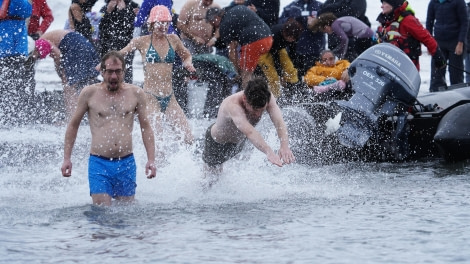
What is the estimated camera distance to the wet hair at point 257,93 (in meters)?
8.30

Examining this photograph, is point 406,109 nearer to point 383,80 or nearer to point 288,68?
point 383,80

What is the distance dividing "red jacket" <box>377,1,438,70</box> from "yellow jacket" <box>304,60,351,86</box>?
669 millimetres

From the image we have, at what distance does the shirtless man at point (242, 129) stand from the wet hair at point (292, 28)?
490 cm

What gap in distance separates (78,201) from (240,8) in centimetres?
572

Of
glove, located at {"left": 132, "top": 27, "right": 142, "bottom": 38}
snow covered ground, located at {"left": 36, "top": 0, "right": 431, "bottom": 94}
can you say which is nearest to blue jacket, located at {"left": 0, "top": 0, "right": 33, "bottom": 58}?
glove, located at {"left": 132, "top": 27, "right": 142, "bottom": 38}

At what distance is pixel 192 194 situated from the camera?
29.9 ft

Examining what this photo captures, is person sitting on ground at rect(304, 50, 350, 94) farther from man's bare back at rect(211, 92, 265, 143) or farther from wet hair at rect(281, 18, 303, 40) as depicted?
man's bare back at rect(211, 92, 265, 143)

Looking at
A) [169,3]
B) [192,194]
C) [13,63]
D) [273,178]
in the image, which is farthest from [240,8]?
[192,194]

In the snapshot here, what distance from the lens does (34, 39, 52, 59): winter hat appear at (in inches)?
500

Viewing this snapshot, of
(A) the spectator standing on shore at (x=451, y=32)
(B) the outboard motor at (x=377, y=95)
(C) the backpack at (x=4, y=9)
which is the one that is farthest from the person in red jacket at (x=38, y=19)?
(A) the spectator standing on shore at (x=451, y=32)

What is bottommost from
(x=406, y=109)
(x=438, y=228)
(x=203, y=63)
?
(x=438, y=228)

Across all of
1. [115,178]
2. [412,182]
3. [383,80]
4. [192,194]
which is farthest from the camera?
[383,80]

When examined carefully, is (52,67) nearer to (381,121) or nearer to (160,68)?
(160,68)

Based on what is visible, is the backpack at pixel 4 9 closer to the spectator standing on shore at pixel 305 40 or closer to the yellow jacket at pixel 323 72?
the yellow jacket at pixel 323 72
